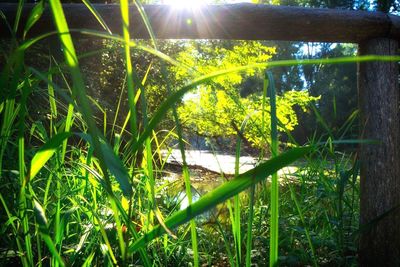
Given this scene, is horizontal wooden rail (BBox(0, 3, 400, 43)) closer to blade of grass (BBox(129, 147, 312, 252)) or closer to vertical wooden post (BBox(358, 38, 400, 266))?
vertical wooden post (BBox(358, 38, 400, 266))

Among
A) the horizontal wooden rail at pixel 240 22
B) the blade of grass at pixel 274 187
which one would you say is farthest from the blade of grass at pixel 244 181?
the horizontal wooden rail at pixel 240 22

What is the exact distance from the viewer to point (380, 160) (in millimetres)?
1514

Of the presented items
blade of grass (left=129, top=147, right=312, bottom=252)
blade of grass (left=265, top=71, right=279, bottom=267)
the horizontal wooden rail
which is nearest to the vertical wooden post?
the horizontal wooden rail

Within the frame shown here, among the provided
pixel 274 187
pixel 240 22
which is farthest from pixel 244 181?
pixel 240 22

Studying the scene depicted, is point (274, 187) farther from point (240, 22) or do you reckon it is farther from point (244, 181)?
point (240, 22)

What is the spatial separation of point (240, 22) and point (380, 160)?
786mm

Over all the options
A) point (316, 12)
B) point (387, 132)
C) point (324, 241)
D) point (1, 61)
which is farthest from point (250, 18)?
point (1, 61)

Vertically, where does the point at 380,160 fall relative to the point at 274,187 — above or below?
below

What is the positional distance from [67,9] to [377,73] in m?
1.28

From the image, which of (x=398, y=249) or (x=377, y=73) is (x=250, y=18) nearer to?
(x=377, y=73)

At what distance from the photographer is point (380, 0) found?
1923 centimetres

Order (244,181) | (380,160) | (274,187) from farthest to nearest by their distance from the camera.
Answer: (380,160) → (274,187) → (244,181)

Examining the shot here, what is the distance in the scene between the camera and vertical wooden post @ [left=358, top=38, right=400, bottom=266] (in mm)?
1464

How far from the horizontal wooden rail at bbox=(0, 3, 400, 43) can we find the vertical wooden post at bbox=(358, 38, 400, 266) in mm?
96
